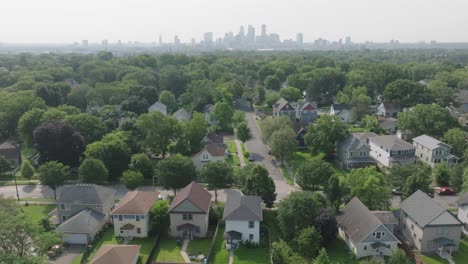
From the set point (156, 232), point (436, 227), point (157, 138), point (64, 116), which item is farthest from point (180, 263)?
point (64, 116)

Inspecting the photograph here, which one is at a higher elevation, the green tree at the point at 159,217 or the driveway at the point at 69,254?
the green tree at the point at 159,217

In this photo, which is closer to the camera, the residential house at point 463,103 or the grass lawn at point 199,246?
the grass lawn at point 199,246

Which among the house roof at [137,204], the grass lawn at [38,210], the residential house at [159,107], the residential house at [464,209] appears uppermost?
the residential house at [159,107]

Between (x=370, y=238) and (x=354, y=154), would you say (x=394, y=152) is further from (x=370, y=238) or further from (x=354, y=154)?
(x=370, y=238)

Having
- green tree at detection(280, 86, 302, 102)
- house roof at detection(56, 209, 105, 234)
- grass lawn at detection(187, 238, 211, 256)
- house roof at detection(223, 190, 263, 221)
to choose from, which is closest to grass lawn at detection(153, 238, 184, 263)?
grass lawn at detection(187, 238, 211, 256)

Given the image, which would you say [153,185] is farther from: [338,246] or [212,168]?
[338,246]

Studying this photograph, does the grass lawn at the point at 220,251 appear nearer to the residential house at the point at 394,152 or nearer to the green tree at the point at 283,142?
the green tree at the point at 283,142

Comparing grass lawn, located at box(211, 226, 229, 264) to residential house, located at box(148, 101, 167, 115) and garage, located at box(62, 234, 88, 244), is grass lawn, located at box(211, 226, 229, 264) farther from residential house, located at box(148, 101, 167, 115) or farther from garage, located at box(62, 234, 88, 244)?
residential house, located at box(148, 101, 167, 115)

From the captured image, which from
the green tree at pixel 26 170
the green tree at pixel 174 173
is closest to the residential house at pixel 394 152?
the green tree at pixel 174 173
